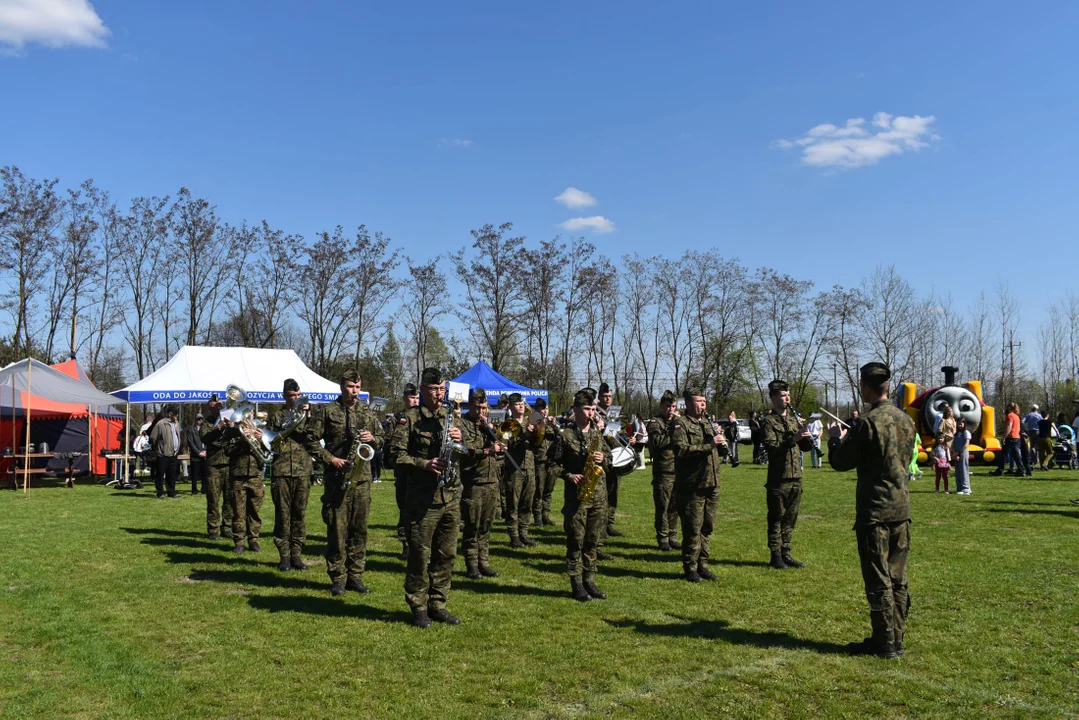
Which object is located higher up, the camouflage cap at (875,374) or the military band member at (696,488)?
the camouflage cap at (875,374)

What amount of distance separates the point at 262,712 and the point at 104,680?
1556mm

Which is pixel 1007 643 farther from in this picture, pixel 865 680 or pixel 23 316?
pixel 23 316

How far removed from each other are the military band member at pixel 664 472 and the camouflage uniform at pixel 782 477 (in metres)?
1.26

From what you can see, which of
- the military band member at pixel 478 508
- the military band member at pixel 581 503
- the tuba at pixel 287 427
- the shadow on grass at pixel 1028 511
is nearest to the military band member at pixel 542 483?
the military band member at pixel 478 508

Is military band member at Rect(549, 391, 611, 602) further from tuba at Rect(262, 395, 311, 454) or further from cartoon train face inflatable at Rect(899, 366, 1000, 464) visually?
cartoon train face inflatable at Rect(899, 366, 1000, 464)

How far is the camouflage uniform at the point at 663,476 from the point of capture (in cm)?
1023

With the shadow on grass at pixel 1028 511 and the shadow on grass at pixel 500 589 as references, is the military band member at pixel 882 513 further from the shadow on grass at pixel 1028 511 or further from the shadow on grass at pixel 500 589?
the shadow on grass at pixel 1028 511

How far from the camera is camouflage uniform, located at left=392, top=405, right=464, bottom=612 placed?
691 cm

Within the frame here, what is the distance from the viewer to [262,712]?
5016 millimetres

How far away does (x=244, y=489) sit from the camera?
35.9 ft

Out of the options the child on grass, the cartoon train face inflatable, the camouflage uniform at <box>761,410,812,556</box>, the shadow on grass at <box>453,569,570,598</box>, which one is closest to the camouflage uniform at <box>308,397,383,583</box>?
the shadow on grass at <box>453,569,570,598</box>

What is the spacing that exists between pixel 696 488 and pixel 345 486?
407cm

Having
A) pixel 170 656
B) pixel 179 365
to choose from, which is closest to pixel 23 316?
pixel 179 365

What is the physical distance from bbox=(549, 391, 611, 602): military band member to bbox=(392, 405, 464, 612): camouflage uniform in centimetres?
143
